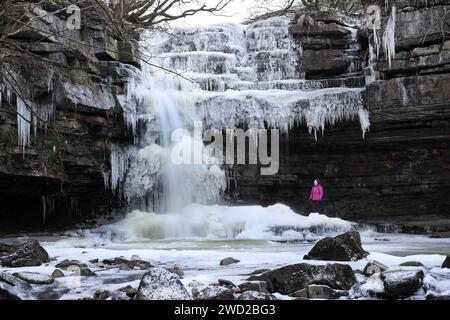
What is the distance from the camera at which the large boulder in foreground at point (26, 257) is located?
5.82 m

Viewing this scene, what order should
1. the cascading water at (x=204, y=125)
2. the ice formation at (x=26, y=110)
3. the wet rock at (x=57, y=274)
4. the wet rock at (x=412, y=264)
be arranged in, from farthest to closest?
the cascading water at (x=204, y=125)
the ice formation at (x=26, y=110)
the wet rock at (x=412, y=264)
the wet rock at (x=57, y=274)

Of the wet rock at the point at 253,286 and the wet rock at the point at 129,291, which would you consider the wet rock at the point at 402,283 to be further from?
the wet rock at the point at 129,291

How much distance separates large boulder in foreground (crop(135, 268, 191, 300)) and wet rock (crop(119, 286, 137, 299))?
0.83ft

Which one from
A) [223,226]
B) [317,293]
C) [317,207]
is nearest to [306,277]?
[317,293]

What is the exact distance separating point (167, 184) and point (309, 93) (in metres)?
3.90

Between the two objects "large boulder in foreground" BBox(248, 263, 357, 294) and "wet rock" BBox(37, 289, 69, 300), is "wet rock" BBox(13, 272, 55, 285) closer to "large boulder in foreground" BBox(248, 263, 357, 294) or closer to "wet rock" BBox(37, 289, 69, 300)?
"wet rock" BBox(37, 289, 69, 300)

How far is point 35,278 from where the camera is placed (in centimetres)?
487

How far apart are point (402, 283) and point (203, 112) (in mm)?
7999

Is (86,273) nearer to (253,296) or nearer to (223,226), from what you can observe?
(253,296)

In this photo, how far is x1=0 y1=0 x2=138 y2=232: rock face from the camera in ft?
31.5
